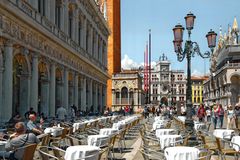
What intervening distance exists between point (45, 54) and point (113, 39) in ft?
150

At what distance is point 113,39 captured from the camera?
68.9 m

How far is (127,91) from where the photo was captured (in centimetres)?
7162

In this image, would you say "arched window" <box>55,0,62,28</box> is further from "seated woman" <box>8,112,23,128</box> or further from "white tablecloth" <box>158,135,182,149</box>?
"white tablecloth" <box>158,135,182,149</box>

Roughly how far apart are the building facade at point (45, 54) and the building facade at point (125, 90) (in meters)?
26.8

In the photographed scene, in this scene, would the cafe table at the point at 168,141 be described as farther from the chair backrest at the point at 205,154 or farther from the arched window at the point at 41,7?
the arched window at the point at 41,7

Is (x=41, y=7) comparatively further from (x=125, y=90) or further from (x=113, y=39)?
(x=125, y=90)

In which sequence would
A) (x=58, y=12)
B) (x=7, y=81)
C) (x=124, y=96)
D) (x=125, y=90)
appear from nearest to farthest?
(x=7, y=81)
(x=58, y=12)
(x=124, y=96)
(x=125, y=90)

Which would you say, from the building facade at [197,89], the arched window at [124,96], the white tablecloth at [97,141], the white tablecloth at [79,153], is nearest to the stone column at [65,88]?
the white tablecloth at [97,141]

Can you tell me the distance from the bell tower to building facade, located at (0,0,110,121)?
23.9 metres

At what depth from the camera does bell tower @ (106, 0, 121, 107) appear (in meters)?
67.6

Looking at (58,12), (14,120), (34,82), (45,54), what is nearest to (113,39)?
(58,12)

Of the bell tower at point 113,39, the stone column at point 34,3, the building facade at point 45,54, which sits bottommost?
the building facade at point 45,54

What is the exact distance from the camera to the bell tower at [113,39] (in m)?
67.6

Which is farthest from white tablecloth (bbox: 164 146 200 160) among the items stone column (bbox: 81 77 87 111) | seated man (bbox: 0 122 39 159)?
stone column (bbox: 81 77 87 111)
